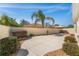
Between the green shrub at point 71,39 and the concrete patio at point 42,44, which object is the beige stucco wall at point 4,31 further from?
the green shrub at point 71,39

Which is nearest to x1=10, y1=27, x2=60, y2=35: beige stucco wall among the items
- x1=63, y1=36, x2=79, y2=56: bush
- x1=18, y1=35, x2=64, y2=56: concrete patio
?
x1=18, y1=35, x2=64, y2=56: concrete patio

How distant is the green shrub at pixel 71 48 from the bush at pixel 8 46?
51 cm

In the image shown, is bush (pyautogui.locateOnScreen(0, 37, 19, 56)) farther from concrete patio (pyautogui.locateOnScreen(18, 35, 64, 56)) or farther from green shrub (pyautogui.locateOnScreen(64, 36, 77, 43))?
green shrub (pyautogui.locateOnScreen(64, 36, 77, 43))

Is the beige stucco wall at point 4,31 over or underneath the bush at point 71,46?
over

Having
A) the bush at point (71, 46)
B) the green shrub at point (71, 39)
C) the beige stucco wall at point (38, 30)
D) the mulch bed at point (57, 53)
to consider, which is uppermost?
the beige stucco wall at point (38, 30)

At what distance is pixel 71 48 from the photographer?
1.63m

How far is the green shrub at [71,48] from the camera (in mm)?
1630

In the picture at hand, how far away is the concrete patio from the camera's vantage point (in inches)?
65.0

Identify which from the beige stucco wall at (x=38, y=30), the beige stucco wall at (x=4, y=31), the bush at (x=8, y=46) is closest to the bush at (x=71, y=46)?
the beige stucco wall at (x=38, y=30)

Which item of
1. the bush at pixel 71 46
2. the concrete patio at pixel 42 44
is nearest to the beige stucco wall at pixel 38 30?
the concrete patio at pixel 42 44

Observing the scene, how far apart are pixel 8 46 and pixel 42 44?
356 millimetres

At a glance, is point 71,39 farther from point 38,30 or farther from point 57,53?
point 38,30

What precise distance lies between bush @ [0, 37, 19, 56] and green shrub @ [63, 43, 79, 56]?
1.68 ft

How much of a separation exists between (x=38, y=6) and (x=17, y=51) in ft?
1.72
